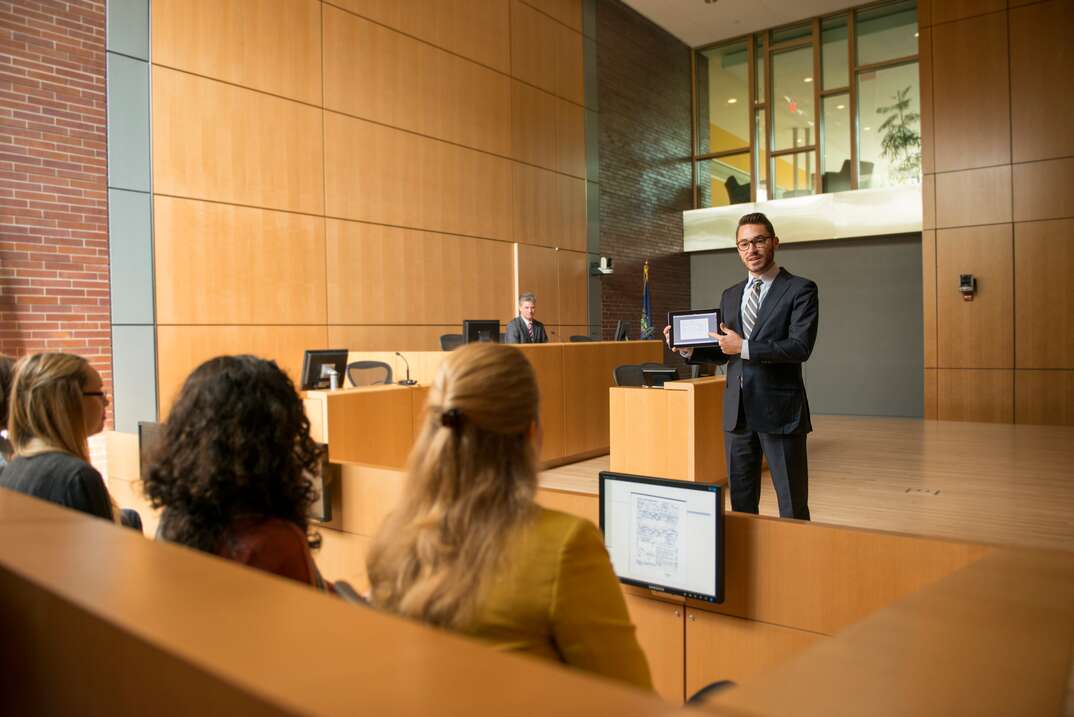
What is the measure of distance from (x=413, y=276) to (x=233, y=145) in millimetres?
2220

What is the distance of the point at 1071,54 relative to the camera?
8930mm

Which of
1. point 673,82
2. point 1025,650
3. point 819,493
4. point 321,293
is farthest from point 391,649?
point 673,82

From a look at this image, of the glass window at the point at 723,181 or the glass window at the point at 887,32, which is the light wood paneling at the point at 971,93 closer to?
the glass window at the point at 887,32

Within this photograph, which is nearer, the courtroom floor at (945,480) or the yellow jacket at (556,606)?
the yellow jacket at (556,606)

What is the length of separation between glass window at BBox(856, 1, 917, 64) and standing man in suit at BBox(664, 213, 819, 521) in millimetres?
9368

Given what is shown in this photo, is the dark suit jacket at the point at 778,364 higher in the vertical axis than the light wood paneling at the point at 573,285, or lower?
lower

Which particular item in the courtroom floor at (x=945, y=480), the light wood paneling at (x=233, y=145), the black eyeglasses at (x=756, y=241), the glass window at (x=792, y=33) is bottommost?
the courtroom floor at (x=945, y=480)

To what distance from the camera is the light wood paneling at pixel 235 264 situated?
20.4 feet

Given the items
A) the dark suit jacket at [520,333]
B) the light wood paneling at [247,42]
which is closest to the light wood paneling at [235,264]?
the light wood paneling at [247,42]

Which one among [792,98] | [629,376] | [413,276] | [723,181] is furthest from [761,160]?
[629,376]

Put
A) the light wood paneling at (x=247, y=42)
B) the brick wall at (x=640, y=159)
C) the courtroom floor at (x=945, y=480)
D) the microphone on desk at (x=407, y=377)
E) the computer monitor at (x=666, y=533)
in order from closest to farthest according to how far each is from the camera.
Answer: the computer monitor at (x=666, y=533)
the courtroom floor at (x=945, y=480)
the microphone on desk at (x=407, y=377)
the light wood paneling at (x=247, y=42)
the brick wall at (x=640, y=159)

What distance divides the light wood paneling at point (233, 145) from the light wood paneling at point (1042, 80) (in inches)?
315

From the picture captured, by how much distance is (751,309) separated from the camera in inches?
135

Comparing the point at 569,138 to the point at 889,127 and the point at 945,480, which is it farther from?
the point at 945,480
